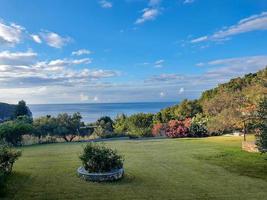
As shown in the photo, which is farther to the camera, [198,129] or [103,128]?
[103,128]

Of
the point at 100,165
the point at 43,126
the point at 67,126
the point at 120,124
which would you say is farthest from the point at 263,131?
the point at 120,124

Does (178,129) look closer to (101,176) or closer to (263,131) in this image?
(263,131)

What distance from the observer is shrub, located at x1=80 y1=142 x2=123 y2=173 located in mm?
9930

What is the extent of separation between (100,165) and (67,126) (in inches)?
672

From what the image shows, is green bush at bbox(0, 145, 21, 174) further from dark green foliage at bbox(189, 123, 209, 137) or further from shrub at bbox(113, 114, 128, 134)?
dark green foliage at bbox(189, 123, 209, 137)

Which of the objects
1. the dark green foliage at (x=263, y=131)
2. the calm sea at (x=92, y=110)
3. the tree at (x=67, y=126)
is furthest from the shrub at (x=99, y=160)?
the calm sea at (x=92, y=110)

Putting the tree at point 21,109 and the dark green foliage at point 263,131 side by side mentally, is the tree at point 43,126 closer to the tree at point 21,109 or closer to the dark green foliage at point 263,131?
the tree at point 21,109

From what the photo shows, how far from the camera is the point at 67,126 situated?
26.5 metres

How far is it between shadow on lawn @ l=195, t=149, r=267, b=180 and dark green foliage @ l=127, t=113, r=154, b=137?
13652 mm

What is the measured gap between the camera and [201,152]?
16016mm

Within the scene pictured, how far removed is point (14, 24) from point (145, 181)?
10.5 metres

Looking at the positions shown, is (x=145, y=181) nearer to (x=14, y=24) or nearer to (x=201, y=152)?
(x=201, y=152)

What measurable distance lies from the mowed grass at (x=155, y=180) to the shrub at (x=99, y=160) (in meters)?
0.51

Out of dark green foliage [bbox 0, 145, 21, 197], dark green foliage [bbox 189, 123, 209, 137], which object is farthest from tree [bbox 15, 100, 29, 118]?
dark green foliage [bbox 0, 145, 21, 197]
